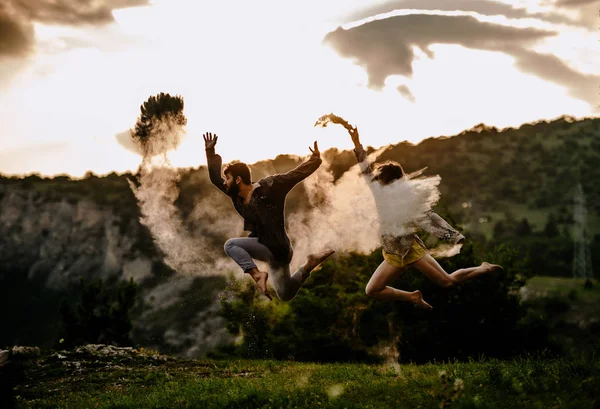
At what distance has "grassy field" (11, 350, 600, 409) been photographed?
951 cm

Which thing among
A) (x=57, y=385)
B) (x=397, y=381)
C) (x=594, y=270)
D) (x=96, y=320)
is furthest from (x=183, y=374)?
(x=594, y=270)

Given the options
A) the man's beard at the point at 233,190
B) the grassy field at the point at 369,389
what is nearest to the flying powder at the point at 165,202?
the grassy field at the point at 369,389

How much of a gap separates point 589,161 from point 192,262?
10823cm

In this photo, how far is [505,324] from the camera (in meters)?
39.5

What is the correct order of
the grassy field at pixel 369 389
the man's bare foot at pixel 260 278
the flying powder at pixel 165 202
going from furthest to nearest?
the flying powder at pixel 165 202
the man's bare foot at pixel 260 278
the grassy field at pixel 369 389

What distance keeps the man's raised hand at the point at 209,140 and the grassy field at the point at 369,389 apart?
169 inches

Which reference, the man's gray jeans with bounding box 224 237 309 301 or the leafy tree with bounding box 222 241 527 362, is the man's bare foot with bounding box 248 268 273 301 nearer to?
the man's gray jeans with bounding box 224 237 309 301

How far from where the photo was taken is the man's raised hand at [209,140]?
34.4 feet

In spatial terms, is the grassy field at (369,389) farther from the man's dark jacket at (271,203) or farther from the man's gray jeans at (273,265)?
the man's dark jacket at (271,203)

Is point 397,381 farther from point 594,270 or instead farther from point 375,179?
point 594,270

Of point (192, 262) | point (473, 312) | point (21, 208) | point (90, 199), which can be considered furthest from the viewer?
point (21, 208)

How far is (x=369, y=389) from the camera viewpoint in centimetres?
1115

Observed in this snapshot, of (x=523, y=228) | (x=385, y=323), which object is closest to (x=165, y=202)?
(x=385, y=323)

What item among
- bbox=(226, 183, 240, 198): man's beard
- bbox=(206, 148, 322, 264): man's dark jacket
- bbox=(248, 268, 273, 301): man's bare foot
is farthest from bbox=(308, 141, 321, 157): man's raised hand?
bbox=(248, 268, 273, 301): man's bare foot
